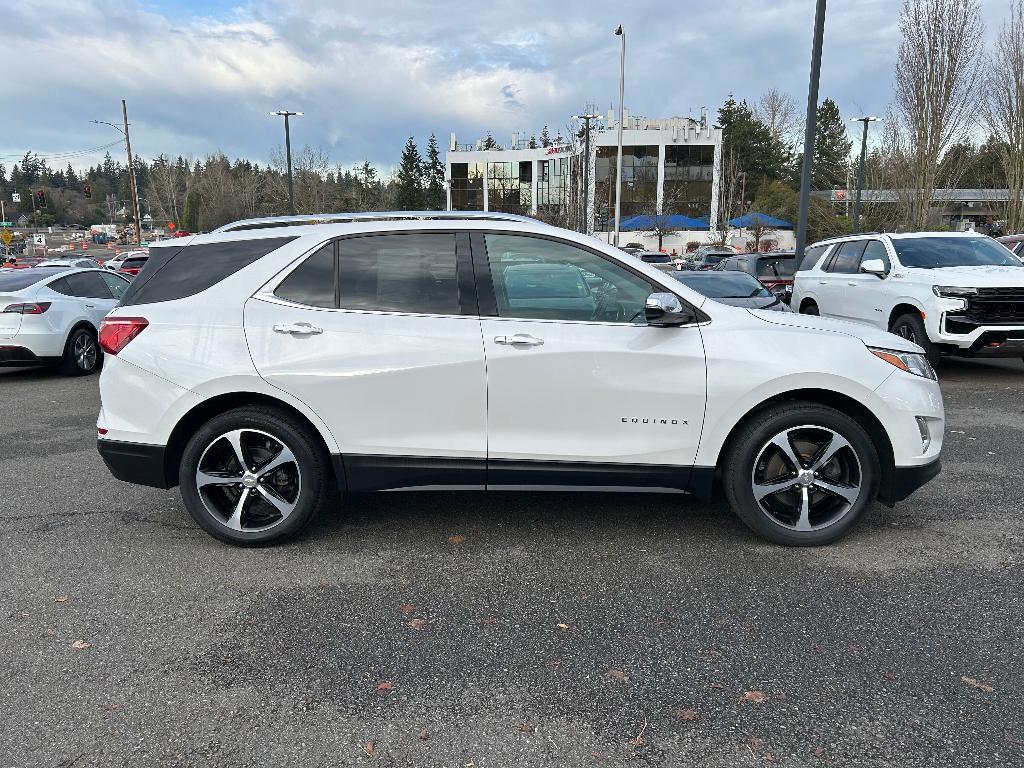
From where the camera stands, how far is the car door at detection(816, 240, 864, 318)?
34.0 ft

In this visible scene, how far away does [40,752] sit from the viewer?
2479mm

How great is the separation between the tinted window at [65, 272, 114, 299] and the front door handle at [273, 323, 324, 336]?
839 cm

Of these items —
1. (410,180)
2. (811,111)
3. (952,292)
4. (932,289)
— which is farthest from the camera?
(410,180)

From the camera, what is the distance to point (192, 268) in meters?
4.17

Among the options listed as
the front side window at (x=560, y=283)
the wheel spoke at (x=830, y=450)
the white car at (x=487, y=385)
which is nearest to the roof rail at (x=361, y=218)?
the white car at (x=487, y=385)

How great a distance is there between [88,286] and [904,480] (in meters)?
11.2

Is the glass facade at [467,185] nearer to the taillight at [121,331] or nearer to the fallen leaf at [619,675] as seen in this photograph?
the taillight at [121,331]

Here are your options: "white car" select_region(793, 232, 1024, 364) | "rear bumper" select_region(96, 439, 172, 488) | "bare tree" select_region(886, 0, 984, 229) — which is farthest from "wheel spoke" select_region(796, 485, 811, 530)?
"bare tree" select_region(886, 0, 984, 229)

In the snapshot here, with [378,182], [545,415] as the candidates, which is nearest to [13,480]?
[545,415]

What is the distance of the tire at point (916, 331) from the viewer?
8.77 m

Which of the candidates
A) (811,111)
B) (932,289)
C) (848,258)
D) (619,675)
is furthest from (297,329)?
(811,111)

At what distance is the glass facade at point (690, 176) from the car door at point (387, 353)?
6499 centimetres

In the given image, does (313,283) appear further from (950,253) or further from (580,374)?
(950,253)

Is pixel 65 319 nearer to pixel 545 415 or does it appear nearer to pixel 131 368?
pixel 131 368
